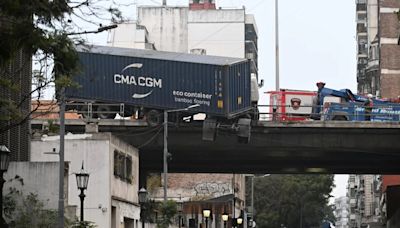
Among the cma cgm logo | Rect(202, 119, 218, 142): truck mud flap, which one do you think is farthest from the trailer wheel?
Rect(202, 119, 218, 142): truck mud flap

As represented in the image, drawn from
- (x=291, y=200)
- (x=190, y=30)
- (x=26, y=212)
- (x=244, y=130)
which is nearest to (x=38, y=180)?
(x=26, y=212)

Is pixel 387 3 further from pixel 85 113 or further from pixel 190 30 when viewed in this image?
pixel 85 113

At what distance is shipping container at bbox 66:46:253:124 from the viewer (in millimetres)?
51406

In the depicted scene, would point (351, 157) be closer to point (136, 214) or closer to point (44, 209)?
point (136, 214)

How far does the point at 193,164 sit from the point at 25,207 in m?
35.2

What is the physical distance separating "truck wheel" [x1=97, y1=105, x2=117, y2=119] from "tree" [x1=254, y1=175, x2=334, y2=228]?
69.4 meters

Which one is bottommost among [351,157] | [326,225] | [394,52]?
[326,225]

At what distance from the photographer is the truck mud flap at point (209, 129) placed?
169 feet

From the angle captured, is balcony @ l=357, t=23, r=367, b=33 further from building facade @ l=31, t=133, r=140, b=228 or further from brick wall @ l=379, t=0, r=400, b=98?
building facade @ l=31, t=133, r=140, b=228

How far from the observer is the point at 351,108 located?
186ft

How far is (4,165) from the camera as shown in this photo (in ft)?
66.1

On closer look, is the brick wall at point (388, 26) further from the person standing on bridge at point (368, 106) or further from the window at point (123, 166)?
the window at point (123, 166)

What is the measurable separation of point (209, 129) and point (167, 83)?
320 cm

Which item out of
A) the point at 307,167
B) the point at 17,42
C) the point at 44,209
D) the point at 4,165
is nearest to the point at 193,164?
the point at 307,167
